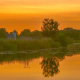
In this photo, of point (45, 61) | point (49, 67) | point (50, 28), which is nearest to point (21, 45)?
point (45, 61)

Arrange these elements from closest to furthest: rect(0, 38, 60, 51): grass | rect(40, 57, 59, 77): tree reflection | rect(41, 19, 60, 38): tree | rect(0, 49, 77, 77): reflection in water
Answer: rect(40, 57, 59, 77): tree reflection < rect(0, 49, 77, 77): reflection in water < rect(0, 38, 60, 51): grass < rect(41, 19, 60, 38): tree

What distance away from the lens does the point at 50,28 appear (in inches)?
1769

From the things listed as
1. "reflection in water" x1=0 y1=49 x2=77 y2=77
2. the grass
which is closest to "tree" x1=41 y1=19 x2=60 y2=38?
the grass

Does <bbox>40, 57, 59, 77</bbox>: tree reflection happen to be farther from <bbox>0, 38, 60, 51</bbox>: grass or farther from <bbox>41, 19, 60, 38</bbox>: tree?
<bbox>41, 19, 60, 38</bbox>: tree

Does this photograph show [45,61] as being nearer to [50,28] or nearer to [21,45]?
[21,45]

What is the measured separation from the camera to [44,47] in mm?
28891

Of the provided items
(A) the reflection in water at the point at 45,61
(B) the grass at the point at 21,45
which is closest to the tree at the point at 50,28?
(B) the grass at the point at 21,45

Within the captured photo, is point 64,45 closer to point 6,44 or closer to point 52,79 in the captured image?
point 6,44

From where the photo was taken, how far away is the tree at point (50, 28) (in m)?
44.5

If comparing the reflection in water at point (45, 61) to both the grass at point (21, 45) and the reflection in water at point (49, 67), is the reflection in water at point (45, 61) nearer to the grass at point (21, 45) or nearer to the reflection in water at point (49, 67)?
the reflection in water at point (49, 67)

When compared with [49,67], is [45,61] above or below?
above

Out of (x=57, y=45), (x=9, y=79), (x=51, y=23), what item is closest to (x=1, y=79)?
(x=9, y=79)

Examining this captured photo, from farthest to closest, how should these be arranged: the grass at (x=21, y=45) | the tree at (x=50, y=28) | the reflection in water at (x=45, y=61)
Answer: the tree at (x=50, y=28), the grass at (x=21, y=45), the reflection in water at (x=45, y=61)

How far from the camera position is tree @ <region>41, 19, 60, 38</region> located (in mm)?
44531
